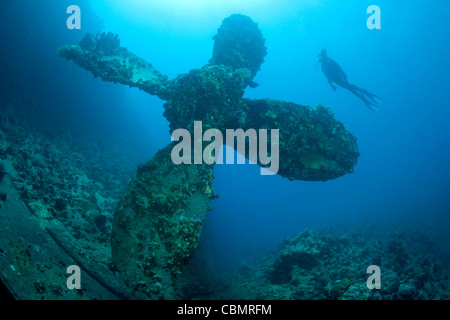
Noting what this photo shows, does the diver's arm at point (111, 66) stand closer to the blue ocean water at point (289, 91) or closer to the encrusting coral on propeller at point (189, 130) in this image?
the encrusting coral on propeller at point (189, 130)

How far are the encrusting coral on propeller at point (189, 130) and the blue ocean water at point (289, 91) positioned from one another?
671 centimetres

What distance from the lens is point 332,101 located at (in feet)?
268

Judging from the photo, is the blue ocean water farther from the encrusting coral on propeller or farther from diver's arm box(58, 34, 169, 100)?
the encrusting coral on propeller

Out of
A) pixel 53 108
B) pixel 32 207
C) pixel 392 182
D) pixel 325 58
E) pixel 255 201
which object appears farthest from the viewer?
pixel 392 182

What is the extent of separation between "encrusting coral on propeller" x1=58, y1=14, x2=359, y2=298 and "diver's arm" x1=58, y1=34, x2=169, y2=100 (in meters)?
0.03

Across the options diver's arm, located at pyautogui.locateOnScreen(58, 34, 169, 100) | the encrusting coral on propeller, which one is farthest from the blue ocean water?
the encrusting coral on propeller

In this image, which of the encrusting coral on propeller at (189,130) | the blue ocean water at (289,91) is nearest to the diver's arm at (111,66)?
the encrusting coral on propeller at (189,130)

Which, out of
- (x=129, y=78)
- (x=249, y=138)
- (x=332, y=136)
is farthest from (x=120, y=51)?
A: (x=332, y=136)

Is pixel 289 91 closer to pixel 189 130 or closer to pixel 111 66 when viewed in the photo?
pixel 111 66

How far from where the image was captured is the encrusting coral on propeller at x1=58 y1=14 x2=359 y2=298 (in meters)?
5.05

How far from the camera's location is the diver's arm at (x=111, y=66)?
809cm
